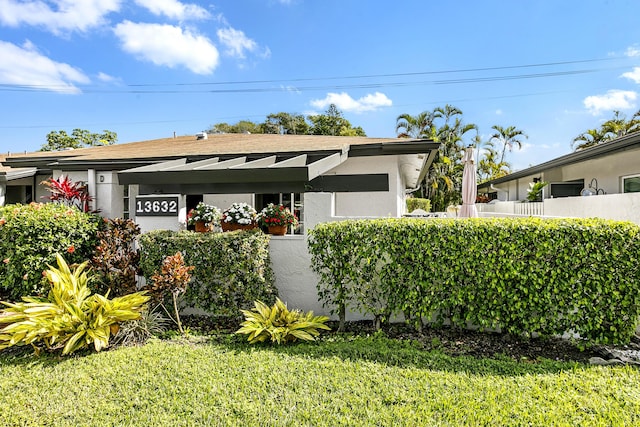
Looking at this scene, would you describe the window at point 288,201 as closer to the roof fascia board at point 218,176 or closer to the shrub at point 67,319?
the roof fascia board at point 218,176

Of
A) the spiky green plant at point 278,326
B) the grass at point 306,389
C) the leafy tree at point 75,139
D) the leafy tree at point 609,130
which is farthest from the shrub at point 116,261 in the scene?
the leafy tree at point 75,139

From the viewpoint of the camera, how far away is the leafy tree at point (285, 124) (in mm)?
41684

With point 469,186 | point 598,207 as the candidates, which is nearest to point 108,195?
point 469,186

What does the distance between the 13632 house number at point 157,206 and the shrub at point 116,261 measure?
0.73 meters

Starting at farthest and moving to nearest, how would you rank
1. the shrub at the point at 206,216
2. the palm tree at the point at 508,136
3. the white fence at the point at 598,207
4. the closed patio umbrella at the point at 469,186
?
the palm tree at the point at 508,136
the closed patio umbrella at the point at 469,186
the shrub at the point at 206,216
the white fence at the point at 598,207

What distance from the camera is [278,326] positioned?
5781 millimetres

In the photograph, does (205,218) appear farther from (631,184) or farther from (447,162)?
(447,162)

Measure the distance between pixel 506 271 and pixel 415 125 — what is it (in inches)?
1208

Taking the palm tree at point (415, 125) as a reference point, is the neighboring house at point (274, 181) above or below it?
below

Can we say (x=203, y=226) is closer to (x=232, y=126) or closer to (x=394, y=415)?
(x=394, y=415)

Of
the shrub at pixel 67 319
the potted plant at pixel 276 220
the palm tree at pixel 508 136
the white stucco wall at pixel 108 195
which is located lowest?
the shrub at pixel 67 319

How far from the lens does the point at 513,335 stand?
19.3 feet

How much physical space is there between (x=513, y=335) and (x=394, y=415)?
3493 millimetres

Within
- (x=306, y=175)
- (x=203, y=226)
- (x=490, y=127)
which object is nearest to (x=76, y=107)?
(x=203, y=226)
